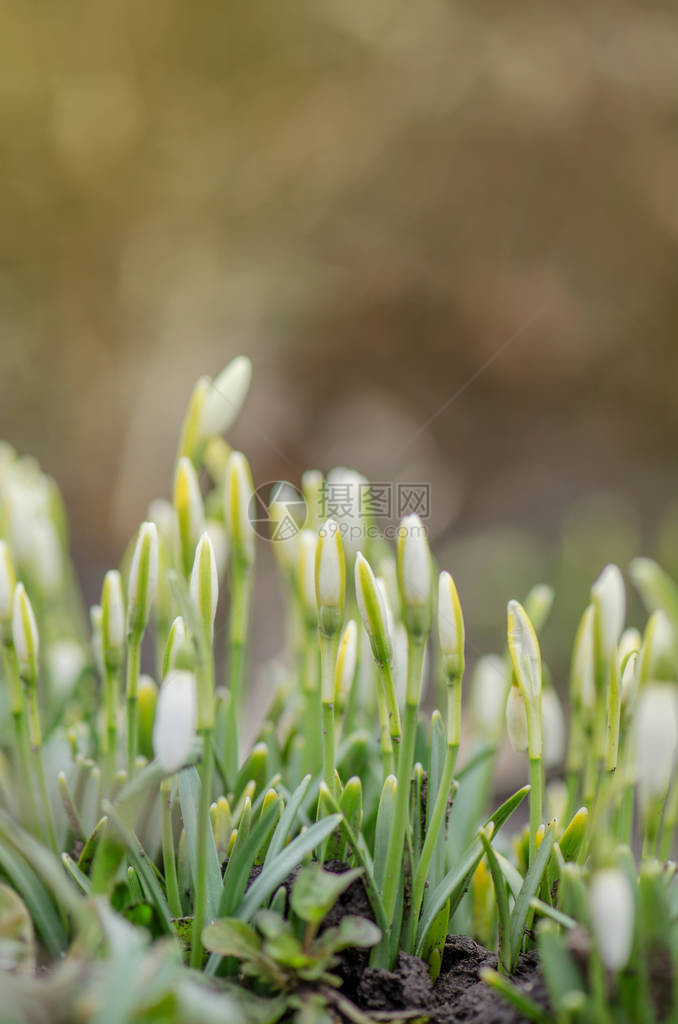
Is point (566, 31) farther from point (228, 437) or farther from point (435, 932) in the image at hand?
point (435, 932)

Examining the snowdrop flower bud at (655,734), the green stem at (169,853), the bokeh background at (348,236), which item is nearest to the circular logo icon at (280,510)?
the green stem at (169,853)

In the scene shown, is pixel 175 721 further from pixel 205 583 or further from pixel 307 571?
pixel 307 571

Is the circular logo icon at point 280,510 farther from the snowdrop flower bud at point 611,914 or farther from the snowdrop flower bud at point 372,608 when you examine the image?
the snowdrop flower bud at point 611,914

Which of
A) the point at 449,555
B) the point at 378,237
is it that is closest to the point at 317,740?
the point at 449,555

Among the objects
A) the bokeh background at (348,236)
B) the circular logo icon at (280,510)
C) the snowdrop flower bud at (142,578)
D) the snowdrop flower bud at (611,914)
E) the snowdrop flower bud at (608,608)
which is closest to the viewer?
the snowdrop flower bud at (611,914)

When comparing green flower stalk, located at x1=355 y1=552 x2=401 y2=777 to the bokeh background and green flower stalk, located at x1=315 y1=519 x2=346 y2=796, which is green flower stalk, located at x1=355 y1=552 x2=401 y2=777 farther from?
the bokeh background

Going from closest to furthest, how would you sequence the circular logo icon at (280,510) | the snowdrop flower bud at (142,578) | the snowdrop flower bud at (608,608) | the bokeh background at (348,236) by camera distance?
1. the snowdrop flower bud at (608,608)
2. the snowdrop flower bud at (142,578)
3. the circular logo icon at (280,510)
4. the bokeh background at (348,236)
